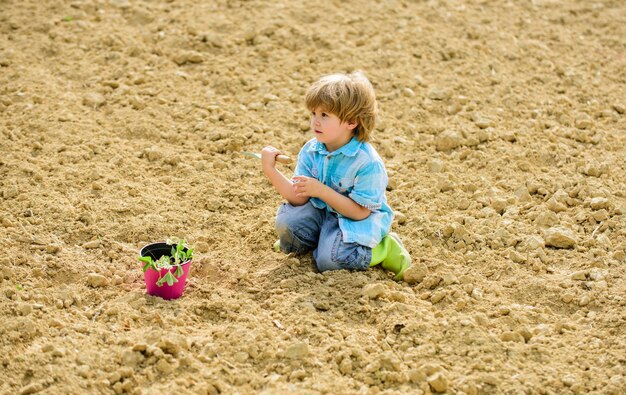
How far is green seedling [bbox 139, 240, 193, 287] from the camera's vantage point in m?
3.33

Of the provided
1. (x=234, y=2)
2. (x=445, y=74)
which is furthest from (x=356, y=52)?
(x=234, y=2)

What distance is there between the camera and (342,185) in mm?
3688

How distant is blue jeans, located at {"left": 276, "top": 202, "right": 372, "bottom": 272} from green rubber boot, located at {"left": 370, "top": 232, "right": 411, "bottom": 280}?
5 centimetres

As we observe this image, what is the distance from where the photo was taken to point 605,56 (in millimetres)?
6012

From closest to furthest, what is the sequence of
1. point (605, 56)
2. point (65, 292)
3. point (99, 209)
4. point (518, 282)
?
point (65, 292) < point (518, 282) < point (99, 209) < point (605, 56)

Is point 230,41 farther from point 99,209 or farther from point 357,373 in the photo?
point 357,373

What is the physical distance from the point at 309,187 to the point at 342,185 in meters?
0.20

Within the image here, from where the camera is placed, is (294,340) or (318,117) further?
(318,117)

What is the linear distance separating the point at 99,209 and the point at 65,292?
2.50 feet

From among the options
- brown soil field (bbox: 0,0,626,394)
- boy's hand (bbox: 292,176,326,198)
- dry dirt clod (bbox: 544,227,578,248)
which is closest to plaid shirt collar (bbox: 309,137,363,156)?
boy's hand (bbox: 292,176,326,198)

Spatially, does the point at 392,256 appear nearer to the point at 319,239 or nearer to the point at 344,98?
the point at 319,239

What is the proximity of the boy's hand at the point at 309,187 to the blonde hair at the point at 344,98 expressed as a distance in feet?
1.02

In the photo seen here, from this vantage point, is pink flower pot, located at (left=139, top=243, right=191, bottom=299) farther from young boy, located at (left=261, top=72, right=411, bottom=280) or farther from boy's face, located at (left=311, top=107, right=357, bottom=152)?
boy's face, located at (left=311, top=107, right=357, bottom=152)

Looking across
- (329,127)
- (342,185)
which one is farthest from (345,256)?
(329,127)
